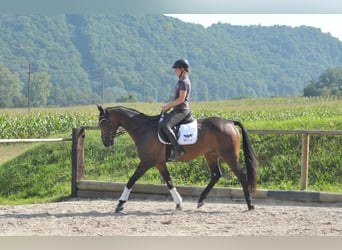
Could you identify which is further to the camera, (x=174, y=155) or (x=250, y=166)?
(x=250, y=166)

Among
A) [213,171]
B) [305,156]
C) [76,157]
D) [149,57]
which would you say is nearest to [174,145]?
[213,171]

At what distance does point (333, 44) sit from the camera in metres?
121

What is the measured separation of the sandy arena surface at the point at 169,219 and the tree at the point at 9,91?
4768cm

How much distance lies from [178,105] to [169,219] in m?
1.31

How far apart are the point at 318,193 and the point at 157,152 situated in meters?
2.18

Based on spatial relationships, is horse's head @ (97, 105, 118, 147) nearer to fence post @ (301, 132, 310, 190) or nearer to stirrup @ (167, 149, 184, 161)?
stirrup @ (167, 149, 184, 161)

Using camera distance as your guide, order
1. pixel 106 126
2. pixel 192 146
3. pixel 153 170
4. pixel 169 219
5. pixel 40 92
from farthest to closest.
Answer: pixel 40 92 → pixel 153 170 → pixel 106 126 → pixel 192 146 → pixel 169 219

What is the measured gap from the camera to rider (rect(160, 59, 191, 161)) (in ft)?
21.0

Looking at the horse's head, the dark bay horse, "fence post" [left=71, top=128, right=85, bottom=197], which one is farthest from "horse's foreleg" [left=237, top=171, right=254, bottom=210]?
"fence post" [left=71, top=128, right=85, bottom=197]

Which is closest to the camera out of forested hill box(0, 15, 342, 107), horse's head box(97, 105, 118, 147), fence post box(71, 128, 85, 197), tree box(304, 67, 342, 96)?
horse's head box(97, 105, 118, 147)

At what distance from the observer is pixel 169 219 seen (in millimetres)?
6062

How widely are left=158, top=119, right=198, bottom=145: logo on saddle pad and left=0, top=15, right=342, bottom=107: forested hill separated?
52595mm

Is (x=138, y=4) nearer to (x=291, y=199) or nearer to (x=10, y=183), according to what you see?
(x=291, y=199)

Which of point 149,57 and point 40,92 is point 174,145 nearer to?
point 40,92
